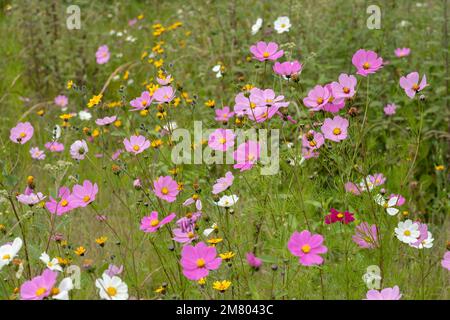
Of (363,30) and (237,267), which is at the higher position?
(363,30)

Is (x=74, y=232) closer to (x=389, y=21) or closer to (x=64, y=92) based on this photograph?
(x=64, y=92)

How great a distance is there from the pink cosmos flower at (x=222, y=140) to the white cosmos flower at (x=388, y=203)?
0.46m

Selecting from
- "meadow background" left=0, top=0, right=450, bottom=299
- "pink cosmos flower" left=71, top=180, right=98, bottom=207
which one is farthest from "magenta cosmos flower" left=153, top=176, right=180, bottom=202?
"pink cosmos flower" left=71, top=180, right=98, bottom=207

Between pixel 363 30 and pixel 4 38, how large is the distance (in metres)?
2.72

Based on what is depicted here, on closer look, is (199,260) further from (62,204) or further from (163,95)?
(163,95)

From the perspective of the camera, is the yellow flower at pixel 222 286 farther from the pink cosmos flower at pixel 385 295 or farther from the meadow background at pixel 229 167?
the pink cosmos flower at pixel 385 295

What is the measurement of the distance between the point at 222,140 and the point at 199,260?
511 mm

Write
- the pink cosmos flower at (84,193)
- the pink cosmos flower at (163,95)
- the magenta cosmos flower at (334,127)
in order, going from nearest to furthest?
the magenta cosmos flower at (334,127), the pink cosmos flower at (84,193), the pink cosmos flower at (163,95)

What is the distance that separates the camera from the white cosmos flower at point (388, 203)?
5.98ft

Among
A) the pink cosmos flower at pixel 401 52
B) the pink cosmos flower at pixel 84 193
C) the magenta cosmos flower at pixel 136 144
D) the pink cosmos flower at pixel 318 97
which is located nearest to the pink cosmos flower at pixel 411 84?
the pink cosmos flower at pixel 318 97

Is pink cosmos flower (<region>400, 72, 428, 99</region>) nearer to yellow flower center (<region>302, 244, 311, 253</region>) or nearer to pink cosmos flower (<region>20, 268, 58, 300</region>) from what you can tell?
yellow flower center (<region>302, 244, 311, 253</region>)

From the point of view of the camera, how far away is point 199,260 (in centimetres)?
148
